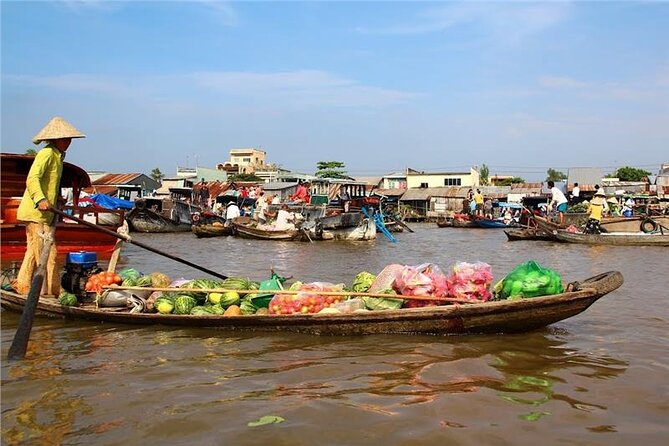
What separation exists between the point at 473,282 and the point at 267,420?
89.2 inches

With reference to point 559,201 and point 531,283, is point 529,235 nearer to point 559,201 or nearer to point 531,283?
point 559,201

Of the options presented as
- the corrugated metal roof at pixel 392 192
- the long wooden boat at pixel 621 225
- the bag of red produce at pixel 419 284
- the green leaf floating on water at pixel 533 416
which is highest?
the corrugated metal roof at pixel 392 192

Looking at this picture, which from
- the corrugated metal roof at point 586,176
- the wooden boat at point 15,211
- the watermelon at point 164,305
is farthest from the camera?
the corrugated metal roof at point 586,176

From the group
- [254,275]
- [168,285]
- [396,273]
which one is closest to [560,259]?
[254,275]

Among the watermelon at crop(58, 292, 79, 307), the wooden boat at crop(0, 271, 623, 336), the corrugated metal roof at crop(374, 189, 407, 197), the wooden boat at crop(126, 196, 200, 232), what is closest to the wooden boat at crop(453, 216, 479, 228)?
the corrugated metal roof at crop(374, 189, 407, 197)

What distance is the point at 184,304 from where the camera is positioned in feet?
16.8

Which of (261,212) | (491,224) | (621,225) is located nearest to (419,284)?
(621,225)

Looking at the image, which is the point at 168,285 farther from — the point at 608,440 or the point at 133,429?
the point at 608,440

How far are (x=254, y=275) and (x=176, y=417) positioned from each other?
6.76m

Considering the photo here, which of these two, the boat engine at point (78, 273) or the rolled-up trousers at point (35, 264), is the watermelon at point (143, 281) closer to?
the boat engine at point (78, 273)

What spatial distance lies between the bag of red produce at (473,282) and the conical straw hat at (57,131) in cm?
369

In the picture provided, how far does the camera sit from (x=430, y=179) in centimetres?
4219

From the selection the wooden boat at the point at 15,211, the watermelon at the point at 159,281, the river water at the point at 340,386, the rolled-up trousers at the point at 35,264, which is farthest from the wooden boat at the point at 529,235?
the rolled-up trousers at the point at 35,264

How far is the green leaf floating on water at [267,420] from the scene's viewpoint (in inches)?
117
